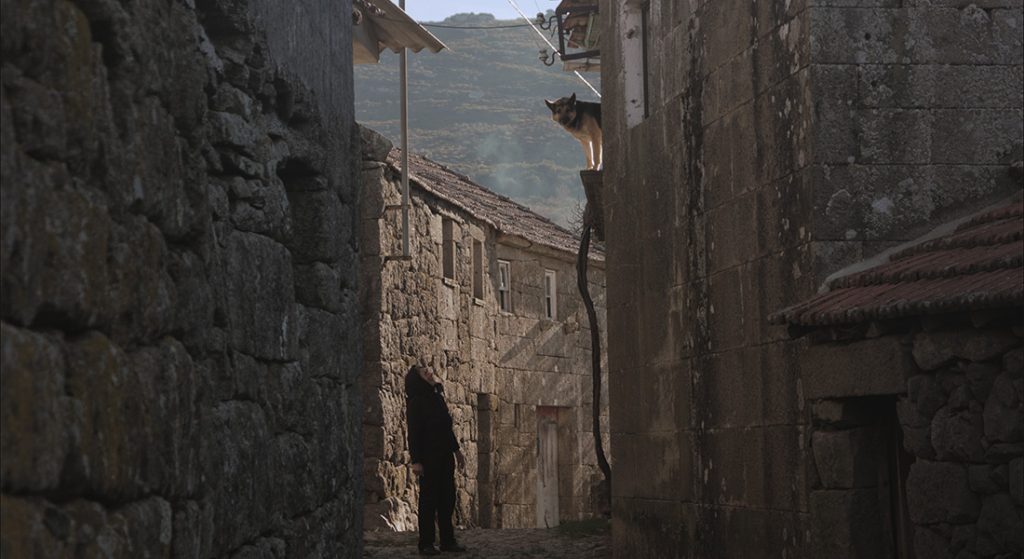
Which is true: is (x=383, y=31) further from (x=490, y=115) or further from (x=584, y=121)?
(x=490, y=115)

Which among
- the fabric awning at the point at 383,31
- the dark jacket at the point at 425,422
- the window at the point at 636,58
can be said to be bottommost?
the dark jacket at the point at 425,422

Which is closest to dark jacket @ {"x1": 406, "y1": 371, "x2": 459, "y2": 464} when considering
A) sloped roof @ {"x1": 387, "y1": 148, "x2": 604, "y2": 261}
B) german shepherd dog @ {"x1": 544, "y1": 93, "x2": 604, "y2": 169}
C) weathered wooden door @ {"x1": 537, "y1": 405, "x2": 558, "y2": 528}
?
german shepherd dog @ {"x1": 544, "y1": 93, "x2": 604, "y2": 169}

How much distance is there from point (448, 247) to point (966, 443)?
1375 centimetres

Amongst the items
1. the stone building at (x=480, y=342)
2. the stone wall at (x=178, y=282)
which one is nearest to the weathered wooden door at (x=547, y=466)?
the stone building at (x=480, y=342)

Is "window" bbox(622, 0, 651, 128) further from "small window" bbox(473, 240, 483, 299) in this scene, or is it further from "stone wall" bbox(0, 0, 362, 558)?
"small window" bbox(473, 240, 483, 299)

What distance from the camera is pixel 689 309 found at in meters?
10.1

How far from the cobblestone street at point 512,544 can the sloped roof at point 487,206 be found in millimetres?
4880

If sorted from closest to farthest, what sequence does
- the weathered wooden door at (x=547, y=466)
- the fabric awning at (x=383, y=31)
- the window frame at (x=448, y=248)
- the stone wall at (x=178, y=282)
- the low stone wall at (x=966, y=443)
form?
the stone wall at (x=178, y=282) → the low stone wall at (x=966, y=443) → the fabric awning at (x=383, y=31) → the window frame at (x=448, y=248) → the weathered wooden door at (x=547, y=466)

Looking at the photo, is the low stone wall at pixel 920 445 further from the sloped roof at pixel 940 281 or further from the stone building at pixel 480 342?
the stone building at pixel 480 342

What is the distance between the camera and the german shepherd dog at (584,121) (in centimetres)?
Result: 1526

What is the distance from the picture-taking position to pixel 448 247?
20.2 m

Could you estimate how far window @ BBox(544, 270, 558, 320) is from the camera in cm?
2469

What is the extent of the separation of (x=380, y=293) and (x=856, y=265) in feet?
30.5

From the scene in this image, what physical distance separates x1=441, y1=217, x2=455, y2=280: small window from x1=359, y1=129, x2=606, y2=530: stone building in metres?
0.02
